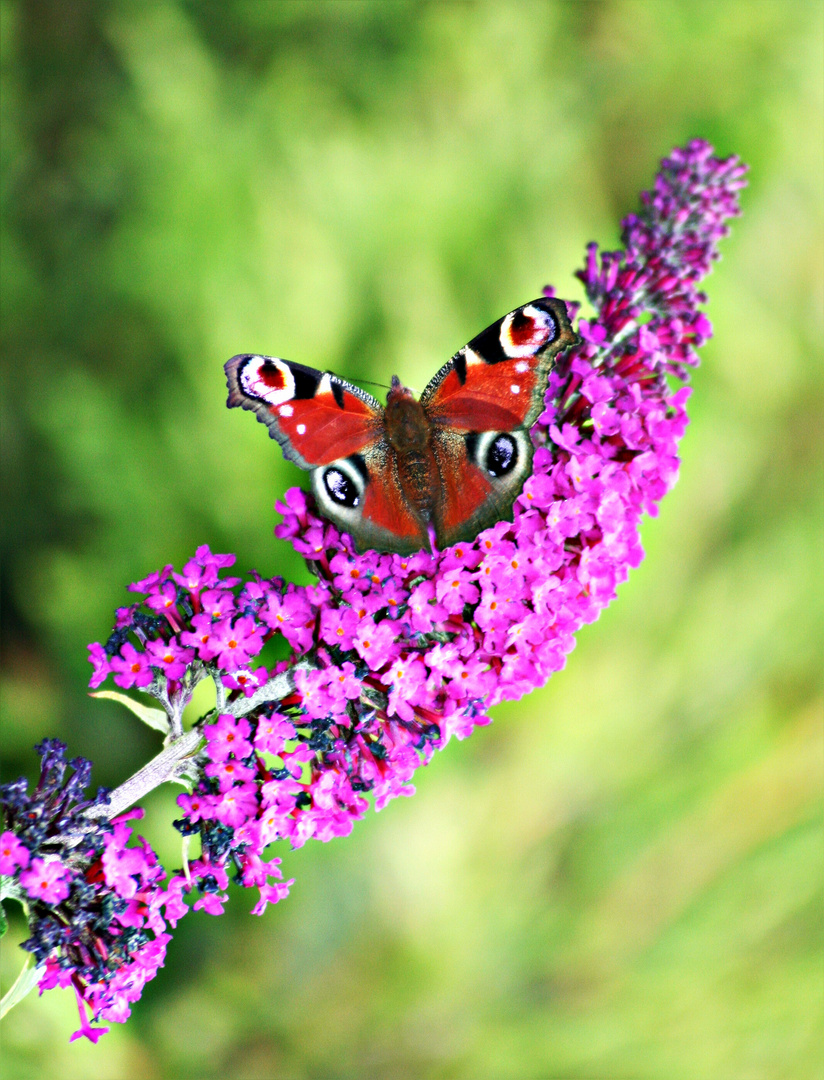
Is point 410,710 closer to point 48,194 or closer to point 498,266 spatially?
point 498,266

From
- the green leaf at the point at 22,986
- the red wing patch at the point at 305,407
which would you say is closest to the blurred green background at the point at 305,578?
the red wing patch at the point at 305,407

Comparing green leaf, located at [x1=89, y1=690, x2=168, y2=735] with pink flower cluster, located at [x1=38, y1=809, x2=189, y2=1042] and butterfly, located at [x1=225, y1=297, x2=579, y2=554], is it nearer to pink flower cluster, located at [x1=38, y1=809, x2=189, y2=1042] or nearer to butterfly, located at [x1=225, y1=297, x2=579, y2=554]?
pink flower cluster, located at [x1=38, y1=809, x2=189, y2=1042]

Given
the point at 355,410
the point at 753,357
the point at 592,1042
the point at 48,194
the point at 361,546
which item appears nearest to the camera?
the point at 361,546

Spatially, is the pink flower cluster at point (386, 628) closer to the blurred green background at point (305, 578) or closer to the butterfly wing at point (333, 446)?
the butterfly wing at point (333, 446)

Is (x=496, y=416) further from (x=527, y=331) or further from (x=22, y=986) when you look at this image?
(x=22, y=986)

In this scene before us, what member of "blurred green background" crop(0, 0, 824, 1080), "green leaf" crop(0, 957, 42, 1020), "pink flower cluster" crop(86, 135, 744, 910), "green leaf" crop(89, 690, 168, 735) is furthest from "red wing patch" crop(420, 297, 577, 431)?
"blurred green background" crop(0, 0, 824, 1080)

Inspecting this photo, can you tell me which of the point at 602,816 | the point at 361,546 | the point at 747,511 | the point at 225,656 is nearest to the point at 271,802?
the point at 225,656

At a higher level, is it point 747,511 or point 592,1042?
point 747,511
